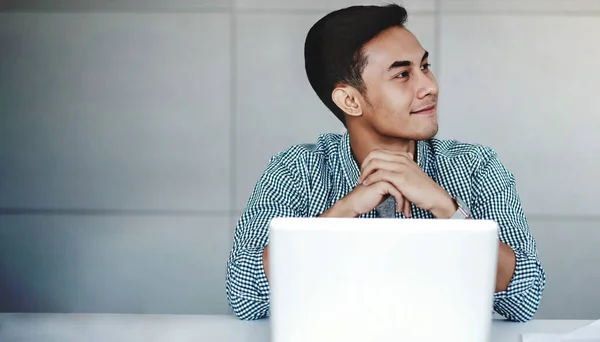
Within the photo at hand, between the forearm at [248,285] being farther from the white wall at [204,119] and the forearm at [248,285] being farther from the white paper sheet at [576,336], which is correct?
the white wall at [204,119]

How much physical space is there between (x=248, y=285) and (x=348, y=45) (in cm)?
91

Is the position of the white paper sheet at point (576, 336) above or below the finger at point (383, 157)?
below

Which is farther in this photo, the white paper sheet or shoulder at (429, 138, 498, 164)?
shoulder at (429, 138, 498, 164)

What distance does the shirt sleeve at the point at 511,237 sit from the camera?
1714mm

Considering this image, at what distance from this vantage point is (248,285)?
1.78m

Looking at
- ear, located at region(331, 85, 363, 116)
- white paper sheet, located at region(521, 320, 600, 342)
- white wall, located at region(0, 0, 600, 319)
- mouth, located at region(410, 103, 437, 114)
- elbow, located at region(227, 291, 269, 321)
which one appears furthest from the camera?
white wall, located at region(0, 0, 600, 319)

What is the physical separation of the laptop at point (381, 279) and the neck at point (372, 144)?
1.42 metres

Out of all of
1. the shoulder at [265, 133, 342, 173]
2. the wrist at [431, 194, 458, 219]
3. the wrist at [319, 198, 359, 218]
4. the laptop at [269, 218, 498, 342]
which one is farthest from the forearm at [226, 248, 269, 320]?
the laptop at [269, 218, 498, 342]

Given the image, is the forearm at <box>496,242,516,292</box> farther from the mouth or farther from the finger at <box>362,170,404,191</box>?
the mouth

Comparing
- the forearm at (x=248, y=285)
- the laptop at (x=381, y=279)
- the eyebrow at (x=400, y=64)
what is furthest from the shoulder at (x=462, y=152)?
the laptop at (x=381, y=279)

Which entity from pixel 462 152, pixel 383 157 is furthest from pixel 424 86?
pixel 383 157

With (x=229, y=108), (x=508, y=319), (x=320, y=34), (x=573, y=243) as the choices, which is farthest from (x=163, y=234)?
(x=508, y=319)

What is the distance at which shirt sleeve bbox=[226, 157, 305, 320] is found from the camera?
66.9 inches

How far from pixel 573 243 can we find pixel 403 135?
1.62 m
